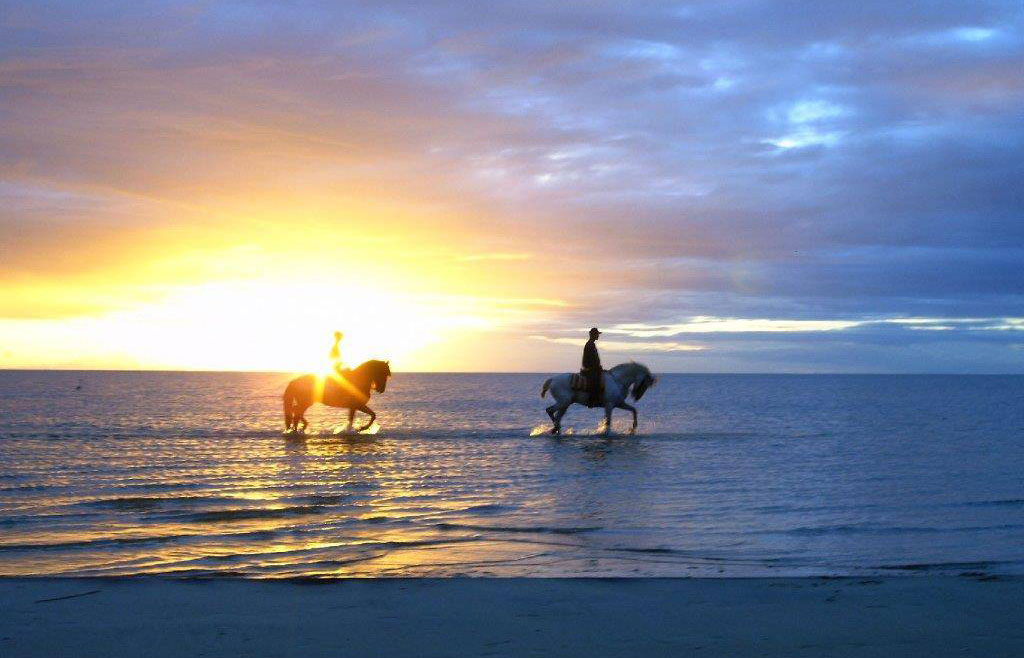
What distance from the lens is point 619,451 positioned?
880 inches

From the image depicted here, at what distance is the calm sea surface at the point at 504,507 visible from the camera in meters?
9.32

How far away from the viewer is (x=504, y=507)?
43.2ft

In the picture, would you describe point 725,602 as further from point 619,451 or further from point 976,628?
point 619,451

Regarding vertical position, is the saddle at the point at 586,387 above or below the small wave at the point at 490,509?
above

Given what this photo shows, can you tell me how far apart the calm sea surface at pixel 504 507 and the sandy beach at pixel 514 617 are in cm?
88

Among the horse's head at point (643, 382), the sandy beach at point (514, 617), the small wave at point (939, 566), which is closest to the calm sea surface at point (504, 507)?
the small wave at point (939, 566)

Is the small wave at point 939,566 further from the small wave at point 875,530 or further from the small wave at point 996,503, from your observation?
the small wave at point 996,503

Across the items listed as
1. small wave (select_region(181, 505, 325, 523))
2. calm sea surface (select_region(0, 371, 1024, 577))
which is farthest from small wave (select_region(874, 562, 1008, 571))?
small wave (select_region(181, 505, 325, 523))

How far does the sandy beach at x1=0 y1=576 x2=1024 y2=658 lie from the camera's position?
612cm

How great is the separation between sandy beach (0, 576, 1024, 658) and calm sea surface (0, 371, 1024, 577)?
2.89 ft

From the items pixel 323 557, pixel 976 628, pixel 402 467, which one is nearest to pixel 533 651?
pixel 976 628

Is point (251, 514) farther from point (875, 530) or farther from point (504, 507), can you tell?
point (875, 530)

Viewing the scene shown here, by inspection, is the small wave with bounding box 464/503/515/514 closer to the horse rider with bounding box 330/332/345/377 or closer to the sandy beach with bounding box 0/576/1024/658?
the sandy beach with bounding box 0/576/1024/658

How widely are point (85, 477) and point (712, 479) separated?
38.2 ft
